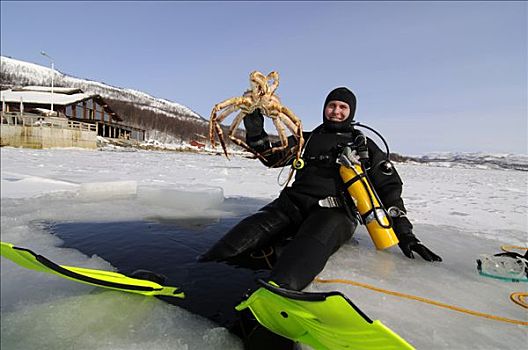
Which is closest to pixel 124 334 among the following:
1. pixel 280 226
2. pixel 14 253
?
pixel 14 253

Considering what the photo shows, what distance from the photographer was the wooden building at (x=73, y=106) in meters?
24.3

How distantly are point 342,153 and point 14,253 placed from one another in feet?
8.09

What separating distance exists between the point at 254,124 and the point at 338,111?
0.98m

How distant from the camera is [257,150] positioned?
2896 millimetres

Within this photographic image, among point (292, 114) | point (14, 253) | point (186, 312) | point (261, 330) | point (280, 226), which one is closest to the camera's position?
point (14, 253)

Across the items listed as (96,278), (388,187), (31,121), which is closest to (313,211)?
(388,187)

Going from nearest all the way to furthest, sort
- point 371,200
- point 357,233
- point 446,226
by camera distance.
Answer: point 371,200
point 357,233
point 446,226

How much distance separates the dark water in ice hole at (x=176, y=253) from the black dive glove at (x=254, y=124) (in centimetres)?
121

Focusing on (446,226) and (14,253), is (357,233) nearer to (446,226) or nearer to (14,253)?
(446,226)

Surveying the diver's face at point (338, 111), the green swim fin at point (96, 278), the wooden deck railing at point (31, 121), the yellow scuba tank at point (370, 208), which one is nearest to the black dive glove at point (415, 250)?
the yellow scuba tank at point (370, 208)

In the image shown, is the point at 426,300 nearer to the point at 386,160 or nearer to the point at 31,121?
the point at 386,160

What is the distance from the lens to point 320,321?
1.39 metres

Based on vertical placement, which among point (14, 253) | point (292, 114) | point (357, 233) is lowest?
point (357, 233)

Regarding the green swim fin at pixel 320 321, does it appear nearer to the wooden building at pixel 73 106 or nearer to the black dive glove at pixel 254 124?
the black dive glove at pixel 254 124
